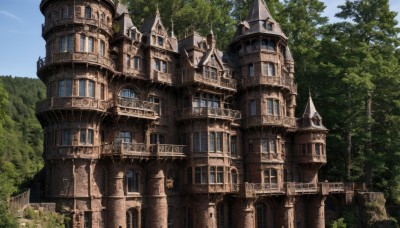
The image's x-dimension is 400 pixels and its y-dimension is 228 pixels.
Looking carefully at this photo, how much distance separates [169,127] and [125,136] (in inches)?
204

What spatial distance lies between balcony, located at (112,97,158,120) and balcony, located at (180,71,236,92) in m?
4.20

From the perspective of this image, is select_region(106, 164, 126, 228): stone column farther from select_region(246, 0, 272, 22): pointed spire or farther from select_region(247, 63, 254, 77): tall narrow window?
select_region(246, 0, 272, 22): pointed spire

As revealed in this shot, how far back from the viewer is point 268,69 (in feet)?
145

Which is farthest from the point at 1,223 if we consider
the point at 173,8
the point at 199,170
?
the point at 173,8

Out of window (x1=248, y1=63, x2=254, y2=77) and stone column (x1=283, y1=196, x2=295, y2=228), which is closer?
stone column (x1=283, y1=196, x2=295, y2=228)

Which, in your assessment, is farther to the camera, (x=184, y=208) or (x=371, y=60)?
(x=371, y=60)

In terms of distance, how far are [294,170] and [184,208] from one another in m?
15.6

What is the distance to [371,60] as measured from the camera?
1941 inches

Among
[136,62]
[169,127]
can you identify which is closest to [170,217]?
[169,127]

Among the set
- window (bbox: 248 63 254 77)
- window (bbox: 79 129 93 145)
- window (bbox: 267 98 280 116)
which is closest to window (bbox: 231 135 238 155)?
window (bbox: 267 98 280 116)

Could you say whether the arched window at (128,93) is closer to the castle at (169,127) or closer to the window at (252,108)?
the castle at (169,127)

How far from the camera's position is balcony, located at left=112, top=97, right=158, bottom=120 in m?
35.3

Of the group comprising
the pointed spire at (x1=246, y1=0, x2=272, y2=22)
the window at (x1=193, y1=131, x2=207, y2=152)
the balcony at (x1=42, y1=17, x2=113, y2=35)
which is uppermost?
the pointed spire at (x1=246, y1=0, x2=272, y2=22)

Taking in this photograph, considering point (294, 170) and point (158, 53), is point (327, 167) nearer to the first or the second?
point (294, 170)
